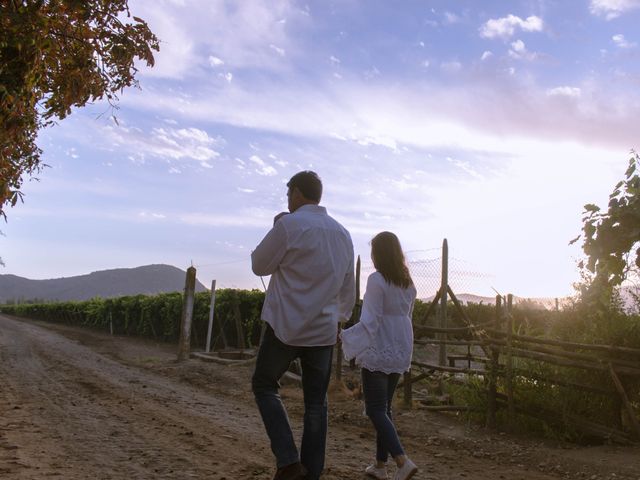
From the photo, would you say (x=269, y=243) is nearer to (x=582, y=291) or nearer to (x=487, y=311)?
(x=582, y=291)

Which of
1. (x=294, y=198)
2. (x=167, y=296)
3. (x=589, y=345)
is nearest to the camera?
(x=294, y=198)

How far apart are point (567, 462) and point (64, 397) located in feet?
20.9

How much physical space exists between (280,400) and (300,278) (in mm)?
709

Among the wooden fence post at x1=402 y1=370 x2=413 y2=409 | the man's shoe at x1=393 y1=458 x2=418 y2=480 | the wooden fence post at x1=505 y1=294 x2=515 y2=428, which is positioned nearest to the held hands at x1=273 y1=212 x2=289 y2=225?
the man's shoe at x1=393 y1=458 x2=418 y2=480

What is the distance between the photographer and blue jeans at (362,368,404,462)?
4086 mm

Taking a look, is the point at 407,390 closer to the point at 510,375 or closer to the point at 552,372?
the point at 510,375

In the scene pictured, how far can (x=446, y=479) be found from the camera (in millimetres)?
4703

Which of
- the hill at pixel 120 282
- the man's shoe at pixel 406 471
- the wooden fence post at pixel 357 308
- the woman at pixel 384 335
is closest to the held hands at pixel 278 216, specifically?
the woman at pixel 384 335

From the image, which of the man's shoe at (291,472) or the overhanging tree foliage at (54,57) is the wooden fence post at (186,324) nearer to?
the overhanging tree foliage at (54,57)

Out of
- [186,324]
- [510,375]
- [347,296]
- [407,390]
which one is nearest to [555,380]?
[510,375]

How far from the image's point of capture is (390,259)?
168 inches

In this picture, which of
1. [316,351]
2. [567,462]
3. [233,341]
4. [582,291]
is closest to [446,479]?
[567,462]

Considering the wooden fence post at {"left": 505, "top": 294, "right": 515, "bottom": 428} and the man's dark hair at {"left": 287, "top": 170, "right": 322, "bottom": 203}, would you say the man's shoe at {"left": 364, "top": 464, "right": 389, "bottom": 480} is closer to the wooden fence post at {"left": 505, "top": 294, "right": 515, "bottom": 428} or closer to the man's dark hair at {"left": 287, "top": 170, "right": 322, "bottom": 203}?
the man's dark hair at {"left": 287, "top": 170, "right": 322, "bottom": 203}

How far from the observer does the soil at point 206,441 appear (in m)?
4.42
